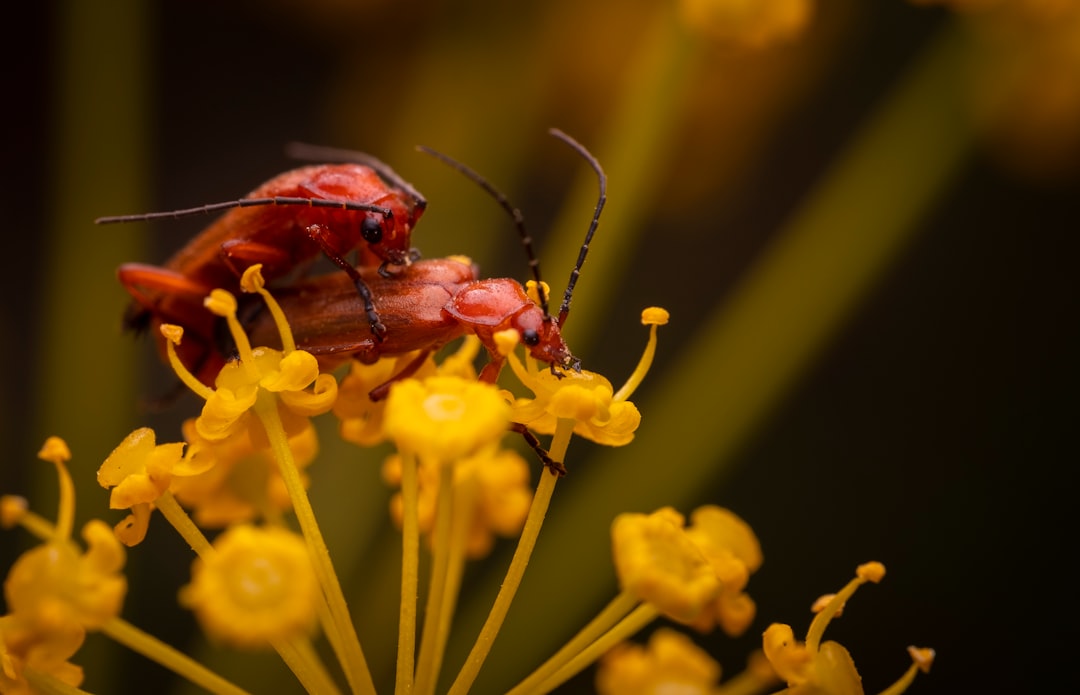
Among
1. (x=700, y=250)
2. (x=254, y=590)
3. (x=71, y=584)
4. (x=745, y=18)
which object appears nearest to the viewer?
(x=254, y=590)

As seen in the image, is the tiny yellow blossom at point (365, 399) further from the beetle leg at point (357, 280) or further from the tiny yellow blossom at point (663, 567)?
the tiny yellow blossom at point (663, 567)

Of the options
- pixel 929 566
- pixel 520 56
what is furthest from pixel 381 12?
pixel 929 566

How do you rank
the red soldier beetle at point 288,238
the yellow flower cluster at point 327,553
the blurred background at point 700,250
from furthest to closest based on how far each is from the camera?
the blurred background at point 700,250
the red soldier beetle at point 288,238
the yellow flower cluster at point 327,553

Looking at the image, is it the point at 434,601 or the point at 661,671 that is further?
the point at 661,671

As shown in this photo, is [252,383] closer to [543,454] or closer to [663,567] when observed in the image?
[543,454]

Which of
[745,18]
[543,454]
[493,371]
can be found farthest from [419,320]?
[745,18]

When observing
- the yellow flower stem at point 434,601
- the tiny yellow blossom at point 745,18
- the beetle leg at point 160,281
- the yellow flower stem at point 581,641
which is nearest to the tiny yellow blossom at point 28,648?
the yellow flower stem at point 434,601
